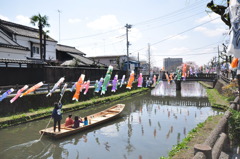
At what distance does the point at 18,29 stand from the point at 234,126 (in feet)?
111

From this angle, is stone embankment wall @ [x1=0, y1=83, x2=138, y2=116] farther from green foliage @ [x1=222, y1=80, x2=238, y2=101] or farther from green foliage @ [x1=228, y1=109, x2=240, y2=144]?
green foliage @ [x1=222, y1=80, x2=238, y2=101]

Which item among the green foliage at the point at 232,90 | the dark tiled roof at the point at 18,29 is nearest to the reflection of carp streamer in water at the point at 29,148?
the green foliage at the point at 232,90

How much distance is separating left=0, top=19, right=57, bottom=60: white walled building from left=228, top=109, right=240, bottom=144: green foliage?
23.5 metres

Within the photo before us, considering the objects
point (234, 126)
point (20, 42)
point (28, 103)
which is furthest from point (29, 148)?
point (20, 42)

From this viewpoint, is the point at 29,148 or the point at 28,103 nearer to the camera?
the point at 29,148

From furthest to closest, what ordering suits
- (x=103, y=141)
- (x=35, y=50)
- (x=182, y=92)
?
1. (x=182, y=92)
2. (x=35, y=50)
3. (x=103, y=141)

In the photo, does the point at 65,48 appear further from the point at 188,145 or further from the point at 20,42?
the point at 188,145

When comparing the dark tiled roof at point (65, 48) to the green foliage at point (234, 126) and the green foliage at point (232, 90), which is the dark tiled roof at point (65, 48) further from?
the green foliage at point (234, 126)

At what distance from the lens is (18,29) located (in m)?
32.4

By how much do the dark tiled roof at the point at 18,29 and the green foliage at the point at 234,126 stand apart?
31.4 m

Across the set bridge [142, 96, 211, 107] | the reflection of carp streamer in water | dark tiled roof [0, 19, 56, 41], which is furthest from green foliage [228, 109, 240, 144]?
dark tiled roof [0, 19, 56, 41]

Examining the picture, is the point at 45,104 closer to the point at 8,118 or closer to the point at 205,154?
the point at 8,118

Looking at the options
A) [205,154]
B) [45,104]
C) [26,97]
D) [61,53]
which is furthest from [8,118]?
[61,53]

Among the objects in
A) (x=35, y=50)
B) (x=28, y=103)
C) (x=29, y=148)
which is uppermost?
(x=35, y=50)
